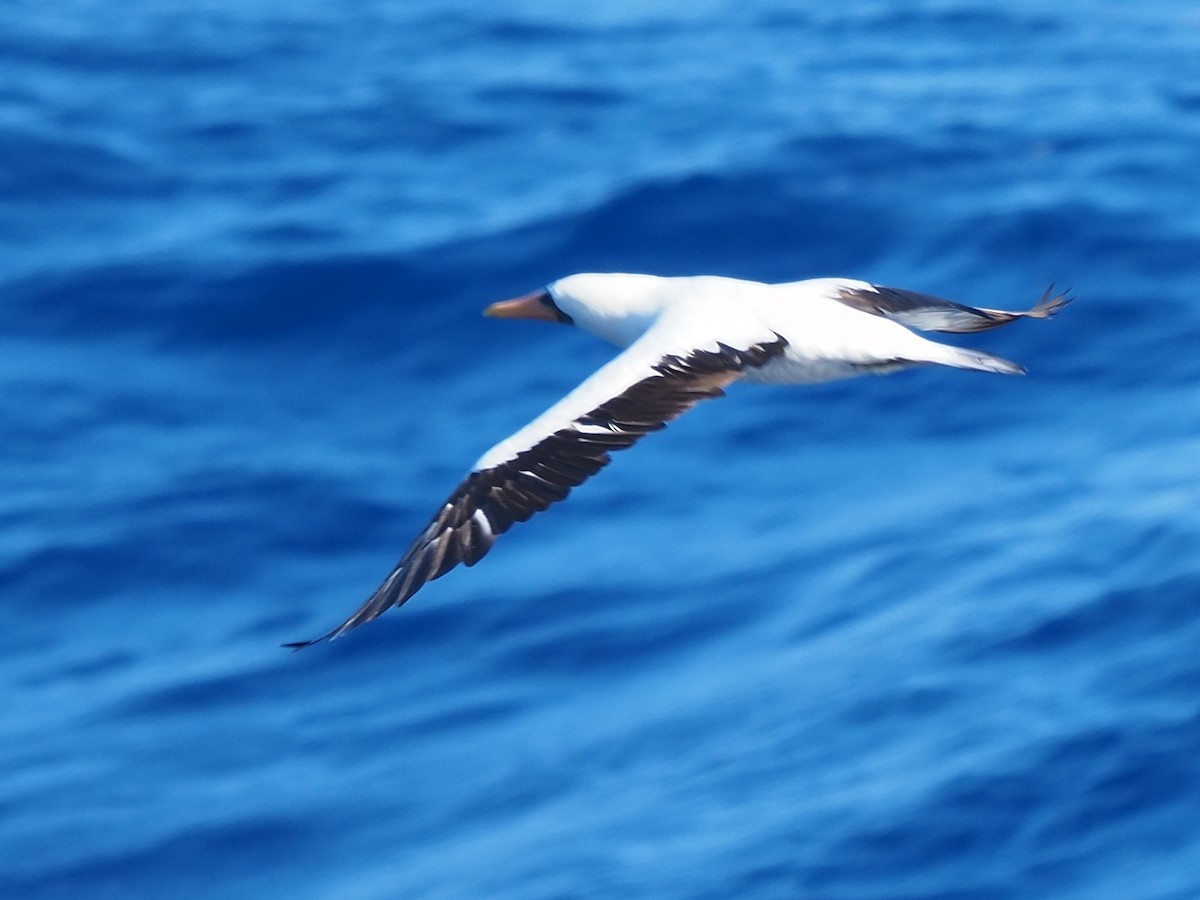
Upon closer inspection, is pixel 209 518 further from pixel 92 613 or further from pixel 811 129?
pixel 811 129

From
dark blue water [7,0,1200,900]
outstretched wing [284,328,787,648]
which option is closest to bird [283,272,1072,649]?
outstretched wing [284,328,787,648]

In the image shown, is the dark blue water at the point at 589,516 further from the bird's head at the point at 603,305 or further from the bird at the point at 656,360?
the bird's head at the point at 603,305

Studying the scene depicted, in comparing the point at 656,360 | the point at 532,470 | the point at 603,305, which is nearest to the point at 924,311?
the point at 603,305

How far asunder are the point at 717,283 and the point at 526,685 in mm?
4963

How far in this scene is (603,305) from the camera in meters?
9.93

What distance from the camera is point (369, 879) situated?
12.4 meters

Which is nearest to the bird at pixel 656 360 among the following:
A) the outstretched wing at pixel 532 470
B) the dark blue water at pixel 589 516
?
the outstretched wing at pixel 532 470

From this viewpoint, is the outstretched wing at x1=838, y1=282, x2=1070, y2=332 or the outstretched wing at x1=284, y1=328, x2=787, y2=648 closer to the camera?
the outstretched wing at x1=284, y1=328, x2=787, y2=648

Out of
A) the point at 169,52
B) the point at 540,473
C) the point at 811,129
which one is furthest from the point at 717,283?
the point at 169,52

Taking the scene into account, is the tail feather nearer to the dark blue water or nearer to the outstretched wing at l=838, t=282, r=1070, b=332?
the outstretched wing at l=838, t=282, r=1070, b=332

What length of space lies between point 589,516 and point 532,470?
694 cm

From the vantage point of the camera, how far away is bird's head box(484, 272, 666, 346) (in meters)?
9.64

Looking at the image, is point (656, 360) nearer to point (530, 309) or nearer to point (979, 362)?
point (979, 362)

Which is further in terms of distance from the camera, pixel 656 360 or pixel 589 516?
pixel 589 516
